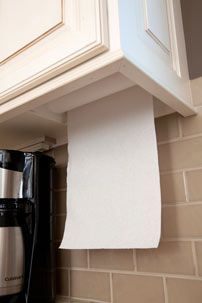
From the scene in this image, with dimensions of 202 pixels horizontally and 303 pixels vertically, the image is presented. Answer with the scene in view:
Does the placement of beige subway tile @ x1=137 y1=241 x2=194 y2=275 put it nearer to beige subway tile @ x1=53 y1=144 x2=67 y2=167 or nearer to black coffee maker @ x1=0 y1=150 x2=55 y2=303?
black coffee maker @ x1=0 y1=150 x2=55 y2=303

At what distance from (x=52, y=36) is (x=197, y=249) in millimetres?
565

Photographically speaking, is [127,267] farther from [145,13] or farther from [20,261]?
[145,13]

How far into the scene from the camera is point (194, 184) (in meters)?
0.70

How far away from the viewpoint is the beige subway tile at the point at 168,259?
67 centimetres

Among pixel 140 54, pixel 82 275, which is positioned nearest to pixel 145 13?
pixel 140 54

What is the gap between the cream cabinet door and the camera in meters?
0.52

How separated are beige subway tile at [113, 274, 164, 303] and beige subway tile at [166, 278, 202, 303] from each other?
0.02 metres

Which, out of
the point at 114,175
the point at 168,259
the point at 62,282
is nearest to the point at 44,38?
the point at 114,175

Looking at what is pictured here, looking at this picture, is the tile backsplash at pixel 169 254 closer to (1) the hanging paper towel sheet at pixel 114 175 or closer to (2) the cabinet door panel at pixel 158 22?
(1) the hanging paper towel sheet at pixel 114 175

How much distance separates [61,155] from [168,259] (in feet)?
1.58

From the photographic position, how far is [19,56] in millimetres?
635

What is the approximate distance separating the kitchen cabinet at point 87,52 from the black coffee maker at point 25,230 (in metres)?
0.14

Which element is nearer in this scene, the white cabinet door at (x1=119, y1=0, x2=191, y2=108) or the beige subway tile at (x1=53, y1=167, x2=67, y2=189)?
the white cabinet door at (x1=119, y1=0, x2=191, y2=108)

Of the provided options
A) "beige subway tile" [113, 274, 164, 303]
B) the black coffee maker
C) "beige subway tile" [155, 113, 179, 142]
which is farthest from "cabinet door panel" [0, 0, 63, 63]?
"beige subway tile" [113, 274, 164, 303]
